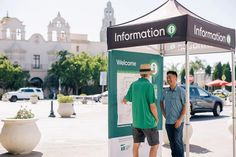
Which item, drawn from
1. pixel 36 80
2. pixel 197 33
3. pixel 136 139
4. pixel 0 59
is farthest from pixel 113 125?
pixel 36 80

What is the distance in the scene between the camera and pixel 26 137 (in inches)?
344

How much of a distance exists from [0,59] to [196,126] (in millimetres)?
47673

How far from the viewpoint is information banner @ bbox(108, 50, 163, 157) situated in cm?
728

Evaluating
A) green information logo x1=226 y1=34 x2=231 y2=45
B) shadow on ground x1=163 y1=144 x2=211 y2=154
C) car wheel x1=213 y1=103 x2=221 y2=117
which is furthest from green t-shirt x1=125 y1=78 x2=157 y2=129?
car wheel x1=213 y1=103 x2=221 y2=117

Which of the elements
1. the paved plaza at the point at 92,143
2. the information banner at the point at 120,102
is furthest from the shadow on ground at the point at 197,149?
the information banner at the point at 120,102

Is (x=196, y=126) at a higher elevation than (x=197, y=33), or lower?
lower

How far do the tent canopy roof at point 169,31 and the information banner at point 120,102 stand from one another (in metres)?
0.32

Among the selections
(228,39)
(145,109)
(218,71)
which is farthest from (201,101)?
(218,71)

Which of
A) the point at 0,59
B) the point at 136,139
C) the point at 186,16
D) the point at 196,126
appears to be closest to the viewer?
the point at 186,16

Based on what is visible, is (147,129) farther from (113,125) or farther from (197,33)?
(197,33)

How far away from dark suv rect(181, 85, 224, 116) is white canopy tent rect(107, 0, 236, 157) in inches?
445

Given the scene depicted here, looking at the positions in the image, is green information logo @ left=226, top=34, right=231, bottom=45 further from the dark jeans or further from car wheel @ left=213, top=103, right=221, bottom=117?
car wheel @ left=213, top=103, right=221, bottom=117

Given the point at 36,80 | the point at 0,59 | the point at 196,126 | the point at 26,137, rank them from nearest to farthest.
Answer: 1. the point at 26,137
2. the point at 196,126
3. the point at 0,59
4. the point at 36,80

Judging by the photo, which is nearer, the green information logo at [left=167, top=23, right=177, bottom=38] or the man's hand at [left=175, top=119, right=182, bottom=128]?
the green information logo at [left=167, top=23, right=177, bottom=38]
